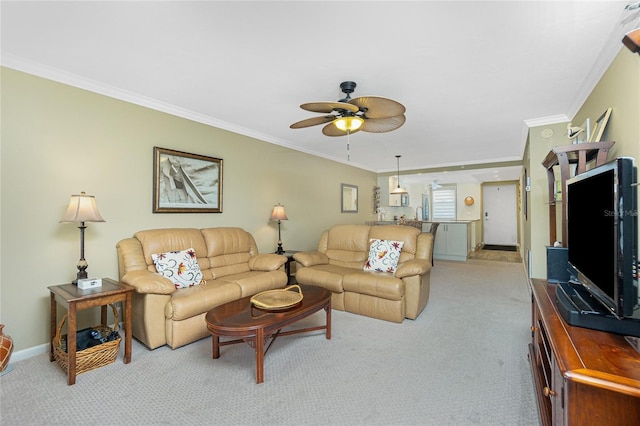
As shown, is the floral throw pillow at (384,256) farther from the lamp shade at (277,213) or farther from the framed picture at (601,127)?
the framed picture at (601,127)

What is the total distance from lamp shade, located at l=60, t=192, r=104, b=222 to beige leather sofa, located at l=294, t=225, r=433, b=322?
86.5 inches

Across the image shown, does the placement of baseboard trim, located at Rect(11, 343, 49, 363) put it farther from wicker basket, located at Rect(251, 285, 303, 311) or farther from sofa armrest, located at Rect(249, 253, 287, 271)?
sofa armrest, located at Rect(249, 253, 287, 271)

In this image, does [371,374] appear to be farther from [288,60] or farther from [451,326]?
[288,60]

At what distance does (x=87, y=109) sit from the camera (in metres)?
2.72

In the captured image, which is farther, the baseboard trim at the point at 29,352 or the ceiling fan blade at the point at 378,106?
the baseboard trim at the point at 29,352

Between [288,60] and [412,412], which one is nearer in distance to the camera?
[412,412]

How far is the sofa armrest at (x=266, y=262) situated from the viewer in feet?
11.6

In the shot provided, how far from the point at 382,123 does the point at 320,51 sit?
83 cm

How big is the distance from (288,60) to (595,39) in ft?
7.02

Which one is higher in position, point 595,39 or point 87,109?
point 595,39

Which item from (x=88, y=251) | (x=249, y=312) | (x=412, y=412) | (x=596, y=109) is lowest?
(x=412, y=412)

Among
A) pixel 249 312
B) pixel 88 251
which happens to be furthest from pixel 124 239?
pixel 249 312

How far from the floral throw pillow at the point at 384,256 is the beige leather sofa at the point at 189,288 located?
1094 mm

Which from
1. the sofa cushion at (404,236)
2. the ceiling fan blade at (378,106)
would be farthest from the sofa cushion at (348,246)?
the ceiling fan blade at (378,106)
